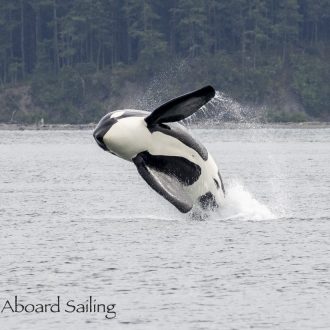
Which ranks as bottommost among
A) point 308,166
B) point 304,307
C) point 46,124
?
point 46,124

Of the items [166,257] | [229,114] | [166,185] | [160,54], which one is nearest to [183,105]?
[166,185]

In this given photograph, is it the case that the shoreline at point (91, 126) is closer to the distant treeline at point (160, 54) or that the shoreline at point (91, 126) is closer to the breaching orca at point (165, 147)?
the distant treeline at point (160, 54)

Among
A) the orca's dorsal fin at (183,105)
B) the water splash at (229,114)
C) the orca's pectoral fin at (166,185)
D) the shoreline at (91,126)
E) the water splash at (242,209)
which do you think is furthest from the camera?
the water splash at (229,114)

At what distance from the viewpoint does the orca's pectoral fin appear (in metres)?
34.9

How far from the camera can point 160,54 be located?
548ft

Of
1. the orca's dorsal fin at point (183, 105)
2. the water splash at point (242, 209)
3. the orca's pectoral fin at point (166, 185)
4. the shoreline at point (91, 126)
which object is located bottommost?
the shoreline at point (91, 126)

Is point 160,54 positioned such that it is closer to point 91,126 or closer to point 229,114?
point 229,114

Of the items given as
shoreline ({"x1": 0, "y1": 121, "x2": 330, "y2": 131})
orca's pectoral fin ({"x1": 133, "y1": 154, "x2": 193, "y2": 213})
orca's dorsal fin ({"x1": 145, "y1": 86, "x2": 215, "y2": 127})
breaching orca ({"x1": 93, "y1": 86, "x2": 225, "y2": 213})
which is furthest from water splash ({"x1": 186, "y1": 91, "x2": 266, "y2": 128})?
orca's dorsal fin ({"x1": 145, "y1": 86, "x2": 215, "y2": 127})

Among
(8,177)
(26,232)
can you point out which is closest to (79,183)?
(8,177)

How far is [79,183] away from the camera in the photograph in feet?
222

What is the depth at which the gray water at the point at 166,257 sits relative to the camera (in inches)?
1154

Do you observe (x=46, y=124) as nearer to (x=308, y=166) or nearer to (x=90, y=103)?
(x=90, y=103)

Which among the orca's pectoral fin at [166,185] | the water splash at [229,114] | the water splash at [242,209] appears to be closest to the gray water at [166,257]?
the water splash at [242,209]

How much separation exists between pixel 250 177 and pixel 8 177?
1389cm
